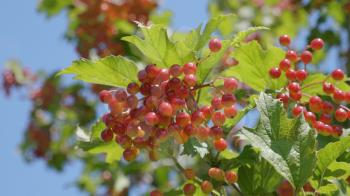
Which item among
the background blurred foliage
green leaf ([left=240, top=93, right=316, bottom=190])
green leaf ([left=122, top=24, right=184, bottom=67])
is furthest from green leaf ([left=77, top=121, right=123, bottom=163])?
the background blurred foliage

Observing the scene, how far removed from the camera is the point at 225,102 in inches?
77.4

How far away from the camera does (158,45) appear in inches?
80.6

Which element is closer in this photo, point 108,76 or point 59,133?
point 108,76

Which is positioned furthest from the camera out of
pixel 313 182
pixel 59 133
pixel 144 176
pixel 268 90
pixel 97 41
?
pixel 59 133

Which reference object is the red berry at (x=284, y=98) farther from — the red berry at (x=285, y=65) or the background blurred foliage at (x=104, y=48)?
the background blurred foliage at (x=104, y=48)

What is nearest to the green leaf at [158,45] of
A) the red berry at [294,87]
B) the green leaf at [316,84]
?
the red berry at [294,87]

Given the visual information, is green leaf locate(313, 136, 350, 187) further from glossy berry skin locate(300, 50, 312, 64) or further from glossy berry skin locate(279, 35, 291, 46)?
glossy berry skin locate(279, 35, 291, 46)

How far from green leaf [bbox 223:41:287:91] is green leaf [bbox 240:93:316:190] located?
0.47 meters

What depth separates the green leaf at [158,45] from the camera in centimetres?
204

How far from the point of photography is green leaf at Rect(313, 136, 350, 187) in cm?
194

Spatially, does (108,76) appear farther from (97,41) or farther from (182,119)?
(97,41)

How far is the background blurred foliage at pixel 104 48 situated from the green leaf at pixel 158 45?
2.25 metres

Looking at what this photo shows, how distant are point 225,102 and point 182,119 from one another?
181 millimetres

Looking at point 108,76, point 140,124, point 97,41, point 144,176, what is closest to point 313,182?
point 140,124
